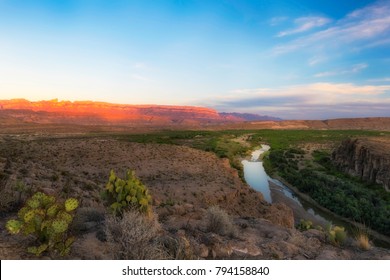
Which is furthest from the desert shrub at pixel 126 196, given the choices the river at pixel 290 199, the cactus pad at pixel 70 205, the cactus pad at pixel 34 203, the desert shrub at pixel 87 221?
the river at pixel 290 199

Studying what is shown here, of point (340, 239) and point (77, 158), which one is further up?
point (340, 239)

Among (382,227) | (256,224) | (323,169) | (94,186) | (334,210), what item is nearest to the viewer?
(256,224)

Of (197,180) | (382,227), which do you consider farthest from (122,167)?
(382,227)

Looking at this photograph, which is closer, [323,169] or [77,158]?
[77,158]

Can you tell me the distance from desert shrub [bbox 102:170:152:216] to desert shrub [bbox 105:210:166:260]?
3.78 ft

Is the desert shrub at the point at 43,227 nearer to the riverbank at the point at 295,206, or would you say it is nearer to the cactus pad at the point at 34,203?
the cactus pad at the point at 34,203

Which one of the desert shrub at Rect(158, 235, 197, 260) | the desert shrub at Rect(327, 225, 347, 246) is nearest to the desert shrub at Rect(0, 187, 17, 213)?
the desert shrub at Rect(158, 235, 197, 260)

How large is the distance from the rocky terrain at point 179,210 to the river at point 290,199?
16.0 feet

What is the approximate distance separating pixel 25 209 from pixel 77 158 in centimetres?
2633

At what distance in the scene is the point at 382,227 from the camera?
64.2ft

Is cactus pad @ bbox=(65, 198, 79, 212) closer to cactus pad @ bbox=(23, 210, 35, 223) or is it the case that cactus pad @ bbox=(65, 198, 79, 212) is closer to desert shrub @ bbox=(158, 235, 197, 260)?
cactus pad @ bbox=(23, 210, 35, 223)

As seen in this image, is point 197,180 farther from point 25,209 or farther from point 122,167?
point 25,209

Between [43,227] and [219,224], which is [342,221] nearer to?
[219,224]

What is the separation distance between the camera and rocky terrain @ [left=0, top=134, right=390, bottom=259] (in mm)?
6633
